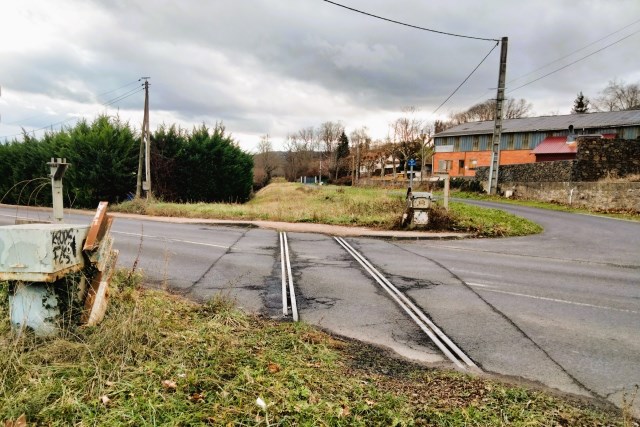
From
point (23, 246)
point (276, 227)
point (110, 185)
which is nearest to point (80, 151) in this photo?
point (110, 185)

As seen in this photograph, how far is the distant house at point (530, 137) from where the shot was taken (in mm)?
44125

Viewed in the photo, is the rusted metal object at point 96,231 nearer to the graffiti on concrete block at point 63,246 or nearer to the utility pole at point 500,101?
the graffiti on concrete block at point 63,246

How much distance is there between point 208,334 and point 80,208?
96.0ft

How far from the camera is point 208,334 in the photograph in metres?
4.62

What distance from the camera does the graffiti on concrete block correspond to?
403cm

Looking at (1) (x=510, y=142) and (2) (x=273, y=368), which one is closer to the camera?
(2) (x=273, y=368)

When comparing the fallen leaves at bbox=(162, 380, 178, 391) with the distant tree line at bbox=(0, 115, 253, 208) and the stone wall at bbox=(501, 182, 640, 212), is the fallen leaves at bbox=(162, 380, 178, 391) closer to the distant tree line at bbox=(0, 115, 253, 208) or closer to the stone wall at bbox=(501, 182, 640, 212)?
the stone wall at bbox=(501, 182, 640, 212)

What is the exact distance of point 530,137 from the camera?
166 feet

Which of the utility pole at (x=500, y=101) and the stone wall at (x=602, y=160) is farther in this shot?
the stone wall at (x=602, y=160)

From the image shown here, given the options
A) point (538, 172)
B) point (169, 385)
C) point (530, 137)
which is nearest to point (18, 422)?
point (169, 385)

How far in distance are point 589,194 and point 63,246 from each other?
27784 mm

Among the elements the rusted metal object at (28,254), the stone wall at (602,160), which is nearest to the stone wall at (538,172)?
the stone wall at (602,160)

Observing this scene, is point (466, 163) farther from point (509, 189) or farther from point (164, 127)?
point (164, 127)

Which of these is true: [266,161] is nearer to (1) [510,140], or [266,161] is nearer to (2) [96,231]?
(1) [510,140]
